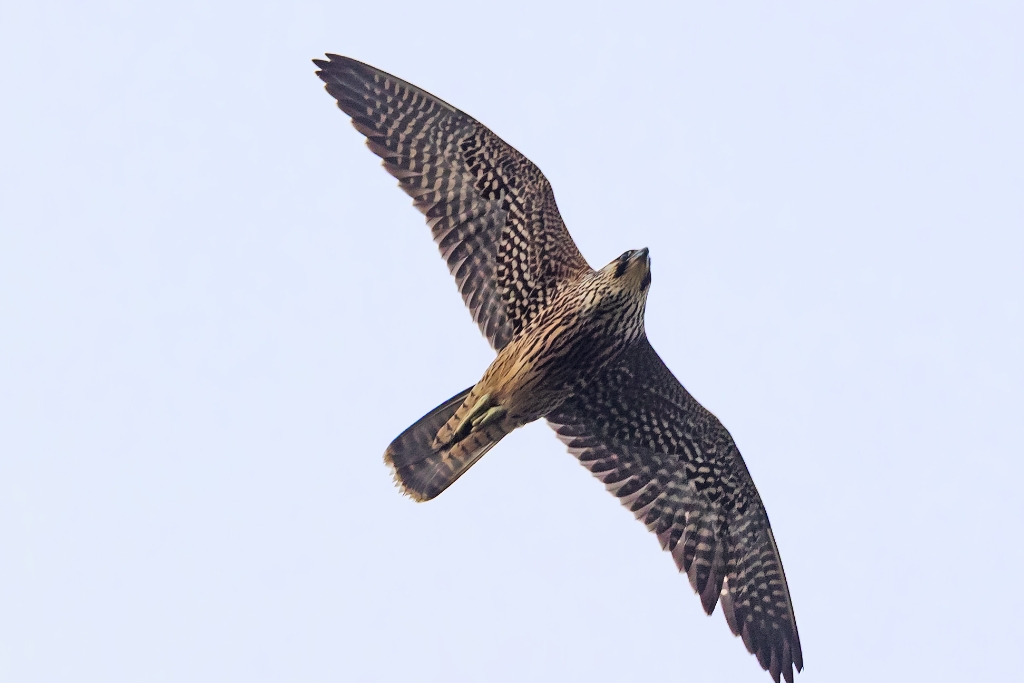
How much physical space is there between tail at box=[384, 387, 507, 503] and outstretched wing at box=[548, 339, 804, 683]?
1308mm

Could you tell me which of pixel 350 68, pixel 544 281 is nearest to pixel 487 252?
pixel 544 281

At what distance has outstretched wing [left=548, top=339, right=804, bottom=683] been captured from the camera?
509 inches

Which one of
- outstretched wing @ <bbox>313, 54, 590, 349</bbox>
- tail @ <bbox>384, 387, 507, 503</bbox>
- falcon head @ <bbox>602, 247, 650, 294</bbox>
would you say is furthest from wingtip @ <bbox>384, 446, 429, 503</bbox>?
falcon head @ <bbox>602, 247, 650, 294</bbox>

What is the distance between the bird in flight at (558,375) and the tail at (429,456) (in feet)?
0.04

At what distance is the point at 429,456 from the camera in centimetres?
1214

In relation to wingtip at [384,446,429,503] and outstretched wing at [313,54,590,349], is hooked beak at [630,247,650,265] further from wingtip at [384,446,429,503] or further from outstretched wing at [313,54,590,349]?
wingtip at [384,446,429,503]

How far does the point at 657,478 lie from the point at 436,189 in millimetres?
3607

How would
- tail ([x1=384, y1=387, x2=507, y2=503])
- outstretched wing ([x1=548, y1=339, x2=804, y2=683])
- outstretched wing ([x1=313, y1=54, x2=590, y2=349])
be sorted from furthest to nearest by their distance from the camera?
outstretched wing ([x1=548, y1=339, x2=804, y2=683])
outstretched wing ([x1=313, y1=54, x2=590, y2=349])
tail ([x1=384, y1=387, x2=507, y2=503])

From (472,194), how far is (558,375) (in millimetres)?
1956

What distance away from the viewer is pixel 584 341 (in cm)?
1201

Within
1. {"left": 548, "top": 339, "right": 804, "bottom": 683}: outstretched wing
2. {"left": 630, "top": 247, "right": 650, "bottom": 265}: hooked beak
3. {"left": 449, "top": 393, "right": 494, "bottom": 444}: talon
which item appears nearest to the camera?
{"left": 630, "top": 247, "right": 650, "bottom": 265}: hooked beak

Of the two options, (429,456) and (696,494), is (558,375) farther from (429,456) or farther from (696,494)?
(696,494)

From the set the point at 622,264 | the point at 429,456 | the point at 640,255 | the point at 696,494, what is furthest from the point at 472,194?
the point at 696,494

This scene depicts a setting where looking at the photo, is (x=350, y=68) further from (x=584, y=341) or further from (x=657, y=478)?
(x=657, y=478)
